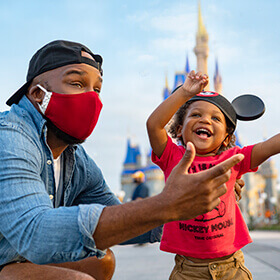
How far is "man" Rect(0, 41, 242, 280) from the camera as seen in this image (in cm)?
119

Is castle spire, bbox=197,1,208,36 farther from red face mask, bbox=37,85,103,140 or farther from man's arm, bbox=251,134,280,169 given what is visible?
red face mask, bbox=37,85,103,140

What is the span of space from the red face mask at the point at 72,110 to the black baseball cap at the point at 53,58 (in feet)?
0.40

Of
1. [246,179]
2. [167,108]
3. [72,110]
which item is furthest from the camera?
[246,179]

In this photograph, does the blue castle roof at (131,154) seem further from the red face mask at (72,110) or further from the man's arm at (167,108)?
the red face mask at (72,110)

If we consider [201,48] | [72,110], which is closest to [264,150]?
[72,110]

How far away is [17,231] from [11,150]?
35 centimetres

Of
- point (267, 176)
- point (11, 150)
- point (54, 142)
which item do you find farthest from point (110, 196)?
point (267, 176)

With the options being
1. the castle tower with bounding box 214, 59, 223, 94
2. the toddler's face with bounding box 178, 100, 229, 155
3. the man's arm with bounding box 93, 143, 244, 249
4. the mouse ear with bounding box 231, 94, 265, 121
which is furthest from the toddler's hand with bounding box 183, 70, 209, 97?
the castle tower with bounding box 214, 59, 223, 94

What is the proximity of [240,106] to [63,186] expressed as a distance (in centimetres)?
134

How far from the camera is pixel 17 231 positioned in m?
1.29

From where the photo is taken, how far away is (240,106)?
2619 millimetres

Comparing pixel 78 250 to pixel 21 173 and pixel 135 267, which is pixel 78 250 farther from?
pixel 135 267

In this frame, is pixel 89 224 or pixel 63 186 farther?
pixel 63 186

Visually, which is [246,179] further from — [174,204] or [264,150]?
[174,204]
